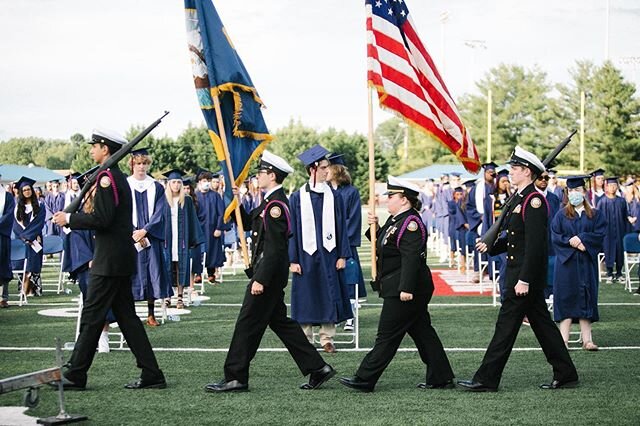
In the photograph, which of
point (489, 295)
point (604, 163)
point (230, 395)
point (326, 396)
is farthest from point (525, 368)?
point (604, 163)

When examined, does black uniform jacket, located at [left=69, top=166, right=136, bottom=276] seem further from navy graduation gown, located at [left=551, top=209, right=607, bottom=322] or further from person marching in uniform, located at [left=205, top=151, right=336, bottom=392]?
navy graduation gown, located at [left=551, top=209, right=607, bottom=322]

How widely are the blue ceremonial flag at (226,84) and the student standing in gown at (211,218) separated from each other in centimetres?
1010

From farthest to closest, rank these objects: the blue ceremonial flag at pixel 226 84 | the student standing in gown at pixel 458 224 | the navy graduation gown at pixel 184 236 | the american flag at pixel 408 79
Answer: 1. the student standing in gown at pixel 458 224
2. the navy graduation gown at pixel 184 236
3. the american flag at pixel 408 79
4. the blue ceremonial flag at pixel 226 84

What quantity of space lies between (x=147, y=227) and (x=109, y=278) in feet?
12.5

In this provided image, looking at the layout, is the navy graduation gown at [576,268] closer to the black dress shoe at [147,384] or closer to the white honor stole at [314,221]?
the white honor stole at [314,221]

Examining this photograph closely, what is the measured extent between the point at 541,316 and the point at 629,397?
1.00m

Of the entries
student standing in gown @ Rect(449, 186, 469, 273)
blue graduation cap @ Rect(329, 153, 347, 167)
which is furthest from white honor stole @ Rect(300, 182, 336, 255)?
student standing in gown @ Rect(449, 186, 469, 273)

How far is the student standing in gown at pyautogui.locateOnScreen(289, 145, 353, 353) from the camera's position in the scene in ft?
36.2

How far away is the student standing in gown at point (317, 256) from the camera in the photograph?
36.2ft

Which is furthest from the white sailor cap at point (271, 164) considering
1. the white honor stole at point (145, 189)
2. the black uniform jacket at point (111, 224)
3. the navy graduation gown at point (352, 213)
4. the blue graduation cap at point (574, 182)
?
the blue graduation cap at point (574, 182)

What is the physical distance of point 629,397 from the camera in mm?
8453

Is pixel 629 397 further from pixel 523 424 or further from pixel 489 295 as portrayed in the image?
pixel 489 295

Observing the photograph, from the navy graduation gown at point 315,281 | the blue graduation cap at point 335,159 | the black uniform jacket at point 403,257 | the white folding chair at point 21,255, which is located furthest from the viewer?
the white folding chair at point 21,255

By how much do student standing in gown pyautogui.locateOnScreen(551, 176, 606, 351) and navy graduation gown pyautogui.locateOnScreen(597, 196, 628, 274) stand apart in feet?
32.8
